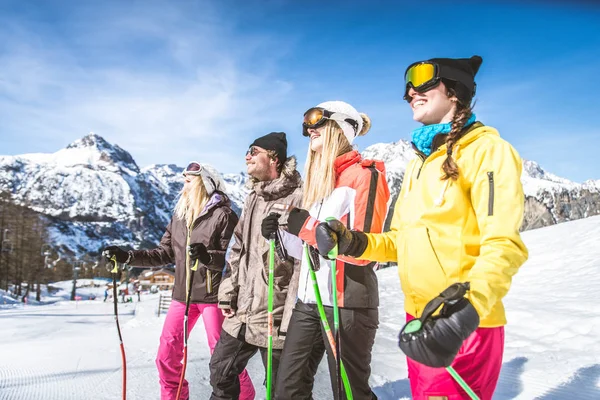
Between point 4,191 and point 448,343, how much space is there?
2203 inches

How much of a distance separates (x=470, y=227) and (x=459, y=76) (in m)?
0.73

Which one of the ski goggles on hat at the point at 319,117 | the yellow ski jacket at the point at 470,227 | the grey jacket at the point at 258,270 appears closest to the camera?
the yellow ski jacket at the point at 470,227

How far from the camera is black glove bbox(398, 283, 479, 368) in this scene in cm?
136

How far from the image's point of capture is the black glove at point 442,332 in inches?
53.6

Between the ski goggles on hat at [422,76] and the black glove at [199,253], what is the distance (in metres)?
2.43

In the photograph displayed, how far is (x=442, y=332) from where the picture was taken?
1363 millimetres

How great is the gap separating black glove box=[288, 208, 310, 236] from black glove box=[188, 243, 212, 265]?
1476 mm

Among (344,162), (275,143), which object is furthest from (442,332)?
(275,143)

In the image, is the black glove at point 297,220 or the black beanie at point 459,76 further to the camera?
the black glove at point 297,220

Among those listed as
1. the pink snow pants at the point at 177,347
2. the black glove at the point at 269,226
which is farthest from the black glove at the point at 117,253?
the black glove at the point at 269,226

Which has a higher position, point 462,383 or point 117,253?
point 117,253

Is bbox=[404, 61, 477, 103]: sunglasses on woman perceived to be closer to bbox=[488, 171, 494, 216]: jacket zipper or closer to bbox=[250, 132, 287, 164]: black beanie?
bbox=[488, 171, 494, 216]: jacket zipper

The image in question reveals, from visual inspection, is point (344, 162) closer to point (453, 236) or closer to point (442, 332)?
point (453, 236)

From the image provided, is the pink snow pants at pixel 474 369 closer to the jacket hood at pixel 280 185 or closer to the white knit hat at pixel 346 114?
the white knit hat at pixel 346 114
